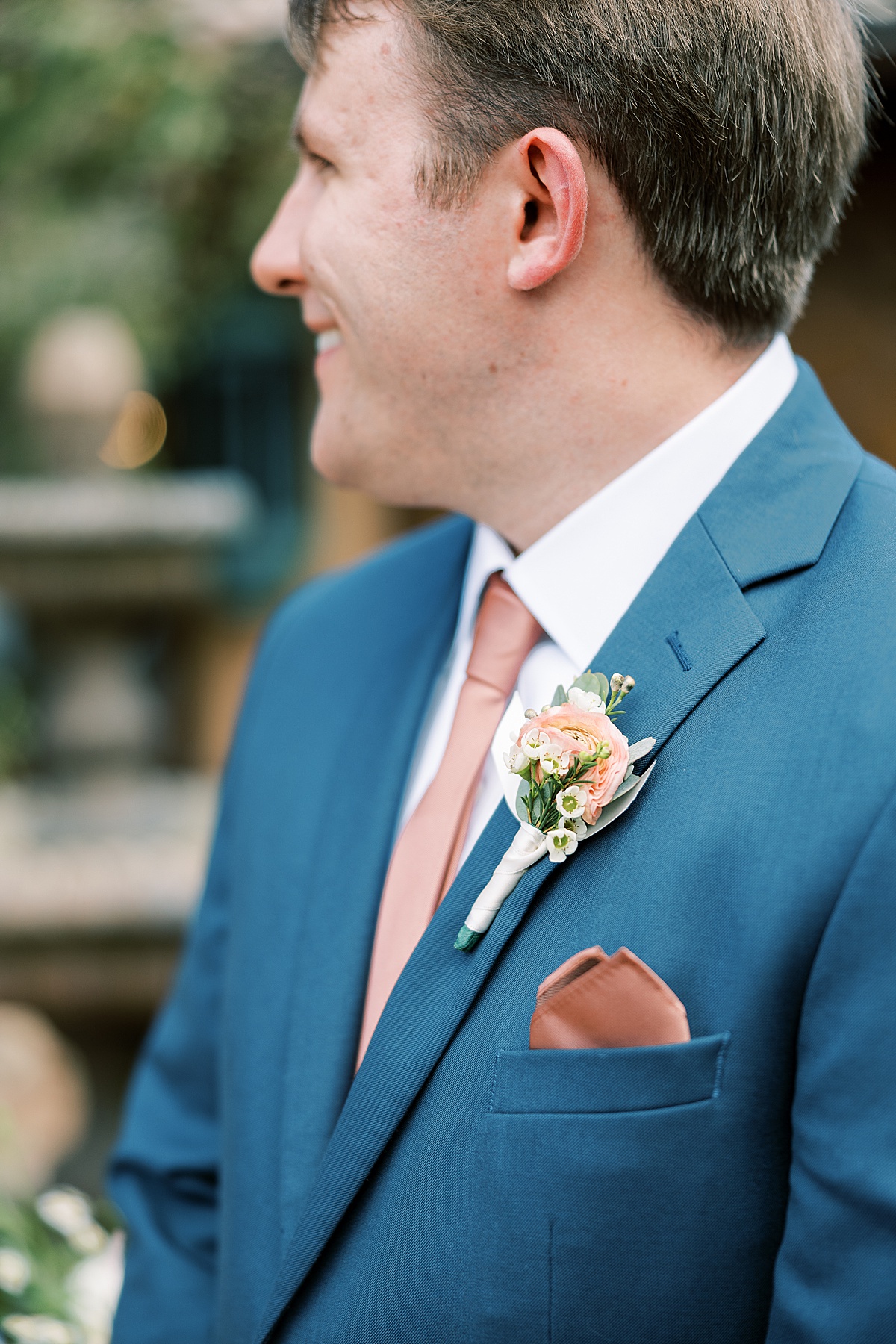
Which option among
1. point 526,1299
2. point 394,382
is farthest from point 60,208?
point 526,1299

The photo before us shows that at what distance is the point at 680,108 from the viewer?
1.37 metres

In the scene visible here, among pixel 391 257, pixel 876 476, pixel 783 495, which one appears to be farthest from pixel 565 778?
pixel 391 257

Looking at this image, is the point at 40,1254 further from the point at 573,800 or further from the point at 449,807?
the point at 573,800

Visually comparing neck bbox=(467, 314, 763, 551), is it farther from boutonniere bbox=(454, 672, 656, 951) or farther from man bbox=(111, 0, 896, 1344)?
boutonniere bbox=(454, 672, 656, 951)

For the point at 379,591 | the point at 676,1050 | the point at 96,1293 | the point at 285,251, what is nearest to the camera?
the point at 676,1050

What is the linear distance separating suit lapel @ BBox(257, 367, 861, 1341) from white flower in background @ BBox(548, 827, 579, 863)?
1.1 inches

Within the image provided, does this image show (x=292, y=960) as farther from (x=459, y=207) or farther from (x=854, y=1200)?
(x=459, y=207)

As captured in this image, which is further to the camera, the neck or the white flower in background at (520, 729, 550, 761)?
the neck

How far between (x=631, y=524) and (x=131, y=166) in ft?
14.7

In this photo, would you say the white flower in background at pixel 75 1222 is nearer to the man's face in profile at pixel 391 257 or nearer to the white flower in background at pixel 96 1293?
the white flower in background at pixel 96 1293

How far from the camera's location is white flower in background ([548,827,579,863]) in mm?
1251

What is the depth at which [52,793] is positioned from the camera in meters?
4.85

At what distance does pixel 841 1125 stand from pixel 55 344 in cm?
463

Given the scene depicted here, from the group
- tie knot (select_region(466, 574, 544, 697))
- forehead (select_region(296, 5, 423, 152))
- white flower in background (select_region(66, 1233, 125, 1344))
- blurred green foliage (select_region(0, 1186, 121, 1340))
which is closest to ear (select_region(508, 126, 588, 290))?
forehead (select_region(296, 5, 423, 152))
